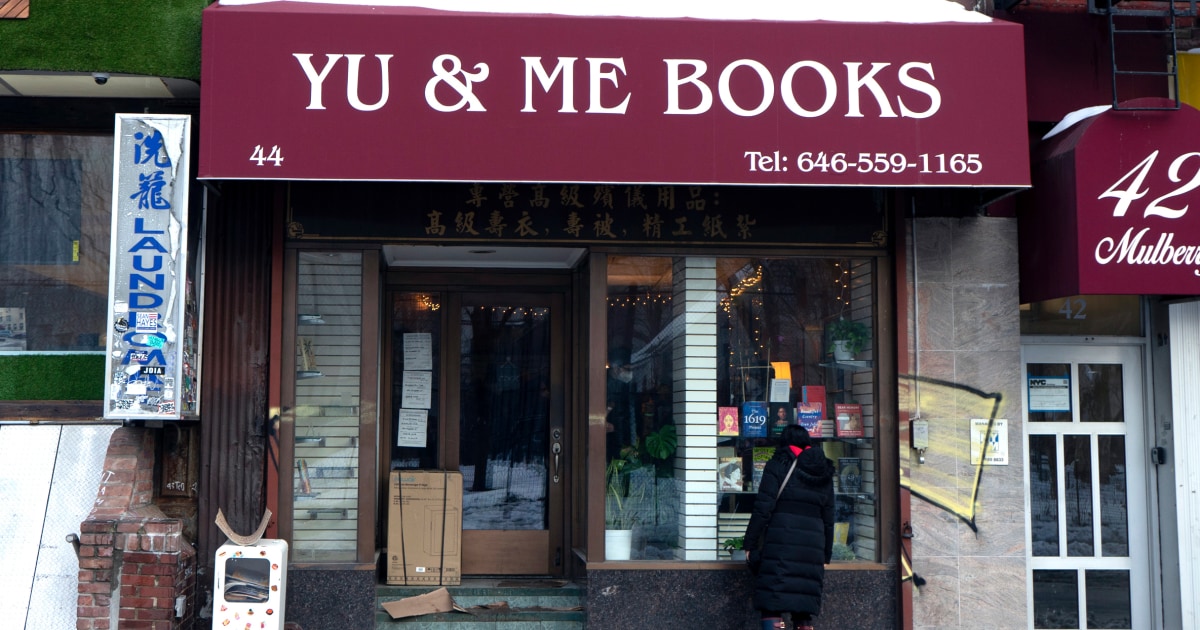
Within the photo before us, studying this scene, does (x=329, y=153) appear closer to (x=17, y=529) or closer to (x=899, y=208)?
(x=17, y=529)

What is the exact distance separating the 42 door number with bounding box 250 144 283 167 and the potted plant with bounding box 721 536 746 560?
4082mm

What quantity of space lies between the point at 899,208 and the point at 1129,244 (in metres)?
1.57

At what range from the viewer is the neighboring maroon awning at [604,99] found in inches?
282

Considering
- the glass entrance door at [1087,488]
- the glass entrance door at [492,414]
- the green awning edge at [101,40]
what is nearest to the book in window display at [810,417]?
the glass entrance door at [1087,488]

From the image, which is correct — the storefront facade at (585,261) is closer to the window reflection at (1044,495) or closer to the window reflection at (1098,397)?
the window reflection at (1044,495)

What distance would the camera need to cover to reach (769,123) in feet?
24.1

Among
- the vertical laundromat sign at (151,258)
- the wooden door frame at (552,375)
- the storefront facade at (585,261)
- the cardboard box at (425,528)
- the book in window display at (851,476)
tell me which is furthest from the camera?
the wooden door frame at (552,375)

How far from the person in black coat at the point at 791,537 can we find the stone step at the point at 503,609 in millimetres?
1418

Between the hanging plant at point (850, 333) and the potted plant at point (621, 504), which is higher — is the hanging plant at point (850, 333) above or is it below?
above

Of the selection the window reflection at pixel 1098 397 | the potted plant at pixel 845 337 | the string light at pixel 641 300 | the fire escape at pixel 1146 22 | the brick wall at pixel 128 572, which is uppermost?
the fire escape at pixel 1146 22

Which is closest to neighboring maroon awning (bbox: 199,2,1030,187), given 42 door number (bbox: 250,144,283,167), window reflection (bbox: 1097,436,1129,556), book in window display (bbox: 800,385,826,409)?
42 door number (bbox: 250,144,283,167)

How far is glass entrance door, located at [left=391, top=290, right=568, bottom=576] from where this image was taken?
9078mm

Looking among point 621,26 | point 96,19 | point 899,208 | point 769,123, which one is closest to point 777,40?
point 769,123

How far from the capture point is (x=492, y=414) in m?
9.26
